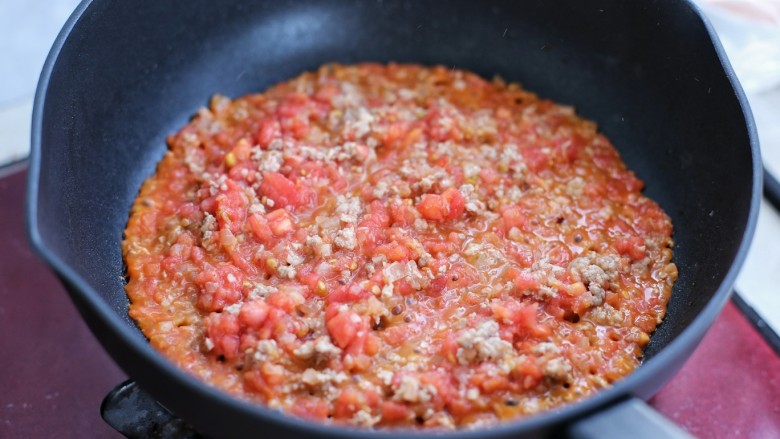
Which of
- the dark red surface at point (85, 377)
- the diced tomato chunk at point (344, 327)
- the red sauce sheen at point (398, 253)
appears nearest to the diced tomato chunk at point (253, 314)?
the red sauce sheen at point (398, 253)

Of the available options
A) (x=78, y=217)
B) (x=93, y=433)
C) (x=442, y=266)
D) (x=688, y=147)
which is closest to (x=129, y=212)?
(x=78, y=217)

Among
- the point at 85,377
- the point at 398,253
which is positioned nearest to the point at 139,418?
the point at 85,377

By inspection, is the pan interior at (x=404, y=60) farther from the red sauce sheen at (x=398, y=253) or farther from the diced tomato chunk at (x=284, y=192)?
the diced tomato chunk at (x=284, y=192)

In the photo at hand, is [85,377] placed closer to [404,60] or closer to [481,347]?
[481,347]

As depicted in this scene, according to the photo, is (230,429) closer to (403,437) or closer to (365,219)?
(403,437)

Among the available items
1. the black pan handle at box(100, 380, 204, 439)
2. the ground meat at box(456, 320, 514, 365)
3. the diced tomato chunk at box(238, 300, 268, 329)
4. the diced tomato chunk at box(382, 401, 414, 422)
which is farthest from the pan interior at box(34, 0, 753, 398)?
the diced tomato chunk at box(382, 401, 414, 422)

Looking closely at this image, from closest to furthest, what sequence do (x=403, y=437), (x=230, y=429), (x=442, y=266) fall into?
(x=403, y=437), (x=230, y=429), (x=442, y=266)
